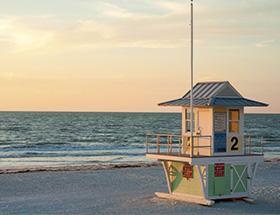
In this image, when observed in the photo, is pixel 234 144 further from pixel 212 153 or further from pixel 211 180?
pixel 211 180

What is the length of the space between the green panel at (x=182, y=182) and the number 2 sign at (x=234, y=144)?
5.42 feet

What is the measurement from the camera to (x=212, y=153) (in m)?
17.8

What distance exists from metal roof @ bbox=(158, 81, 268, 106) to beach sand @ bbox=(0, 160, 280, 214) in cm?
397

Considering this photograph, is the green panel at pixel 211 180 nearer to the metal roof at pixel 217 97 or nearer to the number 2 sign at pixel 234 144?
the number 2 sign at pixel 234 144

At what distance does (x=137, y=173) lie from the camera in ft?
96.9

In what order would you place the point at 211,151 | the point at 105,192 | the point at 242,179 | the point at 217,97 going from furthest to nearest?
the point at 105,192 < the point at 242,179 < the point at 217,97 < the point at 211,151

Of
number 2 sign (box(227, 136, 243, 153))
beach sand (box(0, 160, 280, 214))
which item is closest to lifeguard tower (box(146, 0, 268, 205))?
number 2 sign (box(227, 136, 243, 153))

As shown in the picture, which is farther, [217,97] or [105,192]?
[105,192]

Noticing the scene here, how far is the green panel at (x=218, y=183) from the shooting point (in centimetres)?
1794

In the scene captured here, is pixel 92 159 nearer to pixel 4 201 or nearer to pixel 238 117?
pixel 4 201

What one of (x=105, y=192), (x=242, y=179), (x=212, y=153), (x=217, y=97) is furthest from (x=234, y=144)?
(x=105, y=192)

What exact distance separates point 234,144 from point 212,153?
3.80 feet

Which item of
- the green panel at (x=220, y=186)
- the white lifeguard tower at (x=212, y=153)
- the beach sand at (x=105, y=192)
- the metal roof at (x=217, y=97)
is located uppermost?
the metal roof at (x=217, y=97)

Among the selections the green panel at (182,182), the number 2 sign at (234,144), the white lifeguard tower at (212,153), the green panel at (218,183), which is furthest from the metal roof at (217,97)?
the green panel at (182,182)
